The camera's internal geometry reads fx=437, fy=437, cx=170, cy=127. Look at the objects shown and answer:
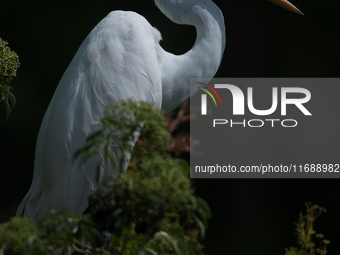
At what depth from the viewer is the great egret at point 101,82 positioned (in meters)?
1.33

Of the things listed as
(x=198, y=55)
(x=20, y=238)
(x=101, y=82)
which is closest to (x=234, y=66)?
(x=198, y=55)

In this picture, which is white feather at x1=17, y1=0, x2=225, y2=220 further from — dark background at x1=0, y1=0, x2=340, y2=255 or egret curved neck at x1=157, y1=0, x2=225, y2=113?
dark background at x1=0, y1=0, x2=340, y2=255

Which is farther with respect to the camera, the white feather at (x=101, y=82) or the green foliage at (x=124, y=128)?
the white feather at (x=101, y=82)

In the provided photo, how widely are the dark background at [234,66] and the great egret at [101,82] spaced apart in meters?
1.08

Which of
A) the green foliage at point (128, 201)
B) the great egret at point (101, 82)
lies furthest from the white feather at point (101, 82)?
the green foliage at point (128, 201)

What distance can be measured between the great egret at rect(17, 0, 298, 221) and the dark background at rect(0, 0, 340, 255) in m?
1.08

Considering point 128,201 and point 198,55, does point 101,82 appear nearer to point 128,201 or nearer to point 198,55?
point 198,55

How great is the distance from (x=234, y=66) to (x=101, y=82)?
1.49 metres

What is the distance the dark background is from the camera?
2527 mm

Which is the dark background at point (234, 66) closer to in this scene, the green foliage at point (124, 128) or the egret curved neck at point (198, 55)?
the egret curved neck at point (198, 55)

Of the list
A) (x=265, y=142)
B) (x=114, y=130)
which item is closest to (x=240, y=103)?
(x=265, y=142)

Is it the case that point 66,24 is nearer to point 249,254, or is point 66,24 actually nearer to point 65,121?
point 65,121

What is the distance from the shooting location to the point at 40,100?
253cm

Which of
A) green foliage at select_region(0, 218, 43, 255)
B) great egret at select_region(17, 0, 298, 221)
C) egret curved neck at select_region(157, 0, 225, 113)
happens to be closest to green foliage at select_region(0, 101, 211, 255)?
green foliage at select_region(0, 218, 43, 255)
